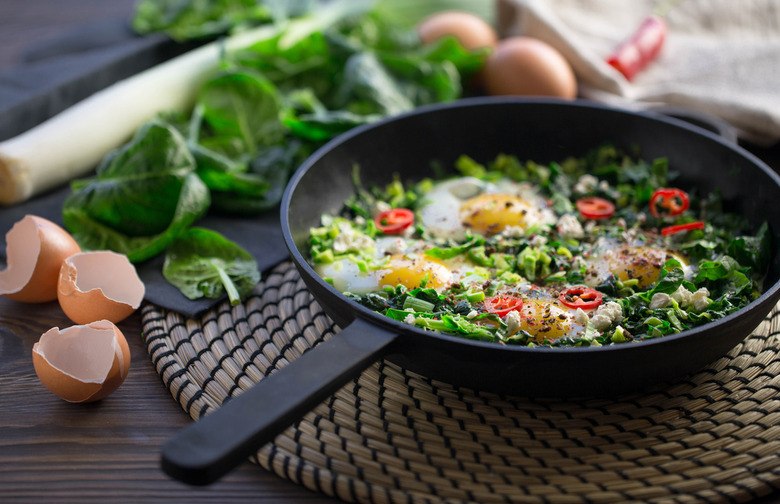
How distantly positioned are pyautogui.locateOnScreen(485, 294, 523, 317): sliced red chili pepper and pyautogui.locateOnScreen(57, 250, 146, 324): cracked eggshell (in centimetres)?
94

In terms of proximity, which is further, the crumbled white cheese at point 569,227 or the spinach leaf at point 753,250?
the crumbled white cheese at point 569,227

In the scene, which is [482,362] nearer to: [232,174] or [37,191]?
[232,174]

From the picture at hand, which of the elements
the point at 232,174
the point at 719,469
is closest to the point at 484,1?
the point at 232,174

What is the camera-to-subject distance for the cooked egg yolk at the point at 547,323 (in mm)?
1661

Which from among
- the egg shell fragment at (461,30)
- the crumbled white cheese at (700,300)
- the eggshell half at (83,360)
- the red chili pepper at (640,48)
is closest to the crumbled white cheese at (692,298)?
the crumbled white cheese at (700,300)

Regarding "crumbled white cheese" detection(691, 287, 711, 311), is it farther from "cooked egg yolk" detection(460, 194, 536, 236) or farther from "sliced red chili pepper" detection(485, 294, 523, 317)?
"cooked egg yolk" detection(460, 194, 536, 236)

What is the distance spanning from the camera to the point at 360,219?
2.19 metres

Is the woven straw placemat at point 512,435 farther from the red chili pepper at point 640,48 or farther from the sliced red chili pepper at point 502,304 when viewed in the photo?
the red chili pepper at point 640,48

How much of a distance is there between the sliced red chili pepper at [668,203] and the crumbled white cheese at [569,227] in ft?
0.83

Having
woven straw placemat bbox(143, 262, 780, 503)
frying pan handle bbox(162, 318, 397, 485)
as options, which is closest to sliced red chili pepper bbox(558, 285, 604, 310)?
woven straw placemat bbox(143, 262, 780, 503)

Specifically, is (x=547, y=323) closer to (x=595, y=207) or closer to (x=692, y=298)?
(x=692, y=298)

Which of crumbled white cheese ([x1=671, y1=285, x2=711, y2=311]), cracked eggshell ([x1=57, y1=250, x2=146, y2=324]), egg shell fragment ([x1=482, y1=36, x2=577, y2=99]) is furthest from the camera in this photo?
egg shell fragment ([x1=482, y1=36, x2=577, y2=99])

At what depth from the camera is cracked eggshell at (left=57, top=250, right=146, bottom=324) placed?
1822 mm

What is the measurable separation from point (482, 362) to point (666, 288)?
67cm
